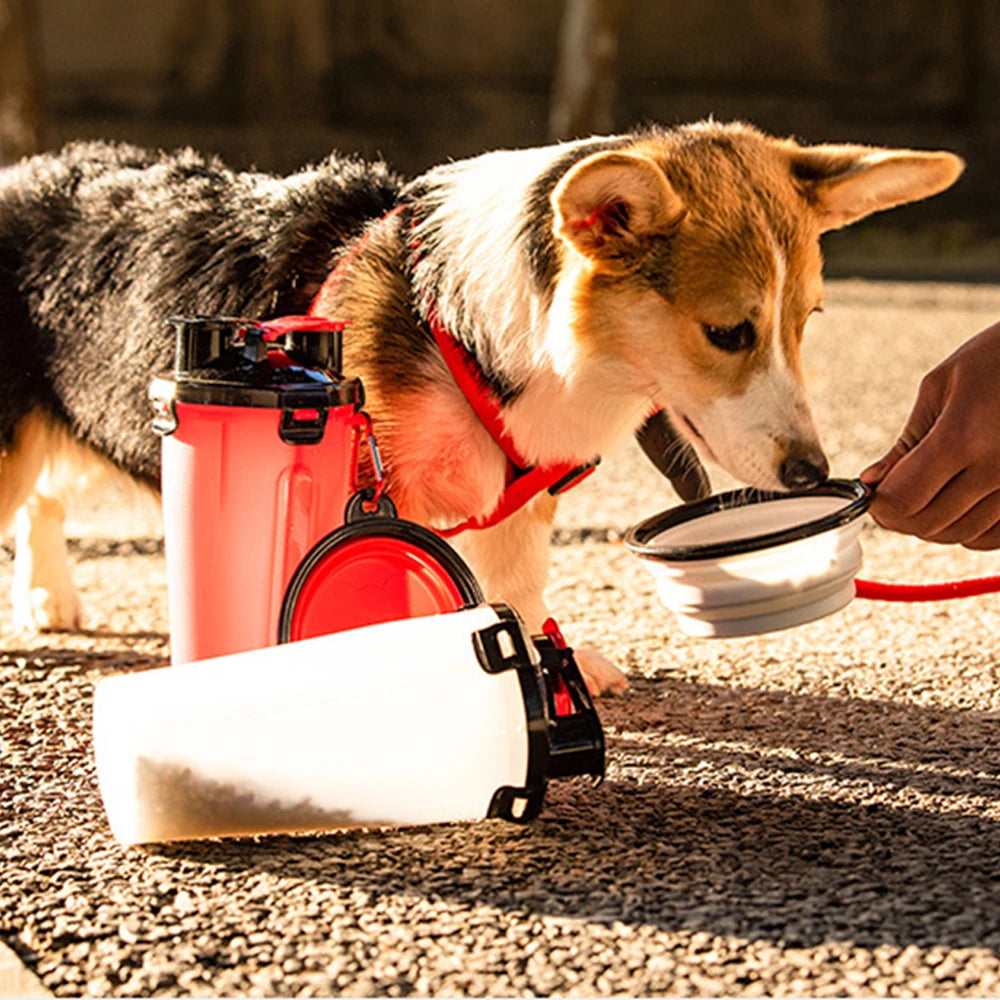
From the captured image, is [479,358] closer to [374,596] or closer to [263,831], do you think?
[374,596]

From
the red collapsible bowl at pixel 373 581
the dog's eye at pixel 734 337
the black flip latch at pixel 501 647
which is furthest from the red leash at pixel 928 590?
the black flip latch at pixel 501 647

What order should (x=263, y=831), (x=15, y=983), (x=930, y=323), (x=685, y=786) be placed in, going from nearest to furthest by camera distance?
1. (x=15, y=983)
2. (x=263, y=831)
3. (x=685, y=786)
4. (x=930, y=323)

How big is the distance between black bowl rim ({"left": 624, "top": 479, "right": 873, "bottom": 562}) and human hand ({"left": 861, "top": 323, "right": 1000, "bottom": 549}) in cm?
7

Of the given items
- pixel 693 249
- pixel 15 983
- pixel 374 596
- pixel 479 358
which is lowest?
pixel 15 983

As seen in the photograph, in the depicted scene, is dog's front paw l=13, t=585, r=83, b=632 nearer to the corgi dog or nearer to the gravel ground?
the gravel ground

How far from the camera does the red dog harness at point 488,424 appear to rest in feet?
10.5

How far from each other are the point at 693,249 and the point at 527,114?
12.5 m

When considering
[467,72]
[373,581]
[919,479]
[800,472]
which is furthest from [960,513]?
[467,72]

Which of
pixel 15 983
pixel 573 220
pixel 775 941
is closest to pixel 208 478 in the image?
pixel 573 220

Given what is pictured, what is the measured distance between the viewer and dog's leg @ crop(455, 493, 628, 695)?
348 centimetres

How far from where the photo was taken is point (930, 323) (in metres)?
9.62

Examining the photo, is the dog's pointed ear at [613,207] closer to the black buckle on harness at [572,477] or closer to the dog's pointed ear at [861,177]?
the dog's pointed ear at [861,177]

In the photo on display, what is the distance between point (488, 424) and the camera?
10.5ft

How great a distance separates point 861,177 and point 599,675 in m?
1.16
